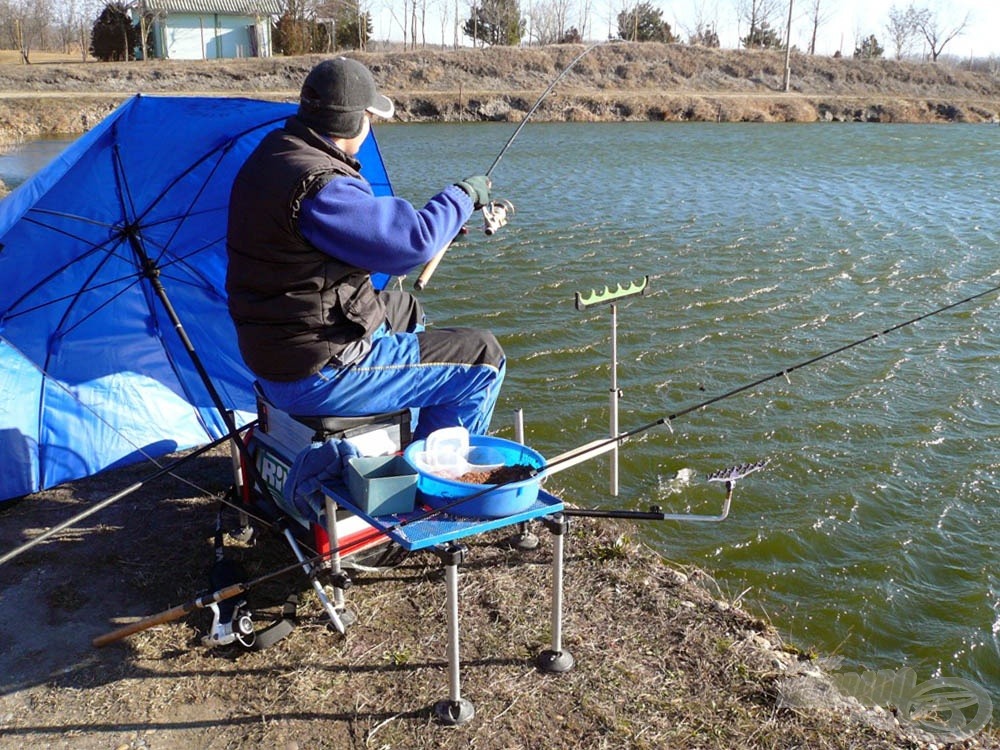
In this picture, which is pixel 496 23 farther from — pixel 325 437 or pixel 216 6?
pixel 325 437

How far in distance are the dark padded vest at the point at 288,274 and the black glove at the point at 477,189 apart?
402mm

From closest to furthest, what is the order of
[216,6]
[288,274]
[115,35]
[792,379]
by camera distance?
[288,274] → [792,379] → [216,6] → [115,35]

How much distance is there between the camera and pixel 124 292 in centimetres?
465

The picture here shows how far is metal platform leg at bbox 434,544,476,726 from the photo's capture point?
2928 mm

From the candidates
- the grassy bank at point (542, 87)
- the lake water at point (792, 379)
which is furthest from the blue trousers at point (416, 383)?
the grassy bank at point (542, 87)

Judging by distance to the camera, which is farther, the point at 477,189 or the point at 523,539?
the point at 523,539

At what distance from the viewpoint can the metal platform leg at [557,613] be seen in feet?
10.4

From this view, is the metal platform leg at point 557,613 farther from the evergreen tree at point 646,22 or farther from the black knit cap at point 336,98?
the evergreen tree at point 646,22

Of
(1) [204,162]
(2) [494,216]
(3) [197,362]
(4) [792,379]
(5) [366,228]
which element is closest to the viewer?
(5) [366,228]

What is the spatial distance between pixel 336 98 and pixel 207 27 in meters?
50.3

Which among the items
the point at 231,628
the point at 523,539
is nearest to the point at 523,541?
the point at 523,539

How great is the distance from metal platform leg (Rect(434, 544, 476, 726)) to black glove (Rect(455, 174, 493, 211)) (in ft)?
4.12

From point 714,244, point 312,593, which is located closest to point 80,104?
point 714,244

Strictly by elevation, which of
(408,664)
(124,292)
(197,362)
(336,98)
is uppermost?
(336,98)
